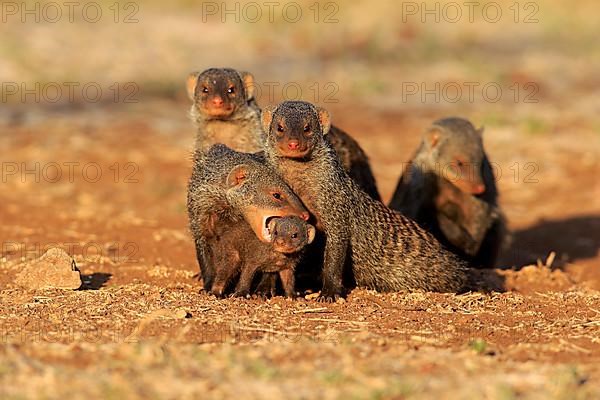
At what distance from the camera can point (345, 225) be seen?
5.75 meters

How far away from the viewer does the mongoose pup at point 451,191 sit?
7.60 metres

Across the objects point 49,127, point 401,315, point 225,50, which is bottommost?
point 401,315

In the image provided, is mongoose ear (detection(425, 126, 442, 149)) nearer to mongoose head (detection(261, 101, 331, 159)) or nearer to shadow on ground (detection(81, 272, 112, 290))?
mongoose head (detection(261, 101, 331, 159))

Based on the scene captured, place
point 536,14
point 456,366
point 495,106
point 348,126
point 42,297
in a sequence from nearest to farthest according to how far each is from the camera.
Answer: point 456,366, point 42,297, point 348,126, point 495,106, point 536,14

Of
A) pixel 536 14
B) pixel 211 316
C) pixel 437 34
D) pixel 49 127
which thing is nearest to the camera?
pixel 211 316

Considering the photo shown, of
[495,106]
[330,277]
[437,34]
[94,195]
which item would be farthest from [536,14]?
[330,277]

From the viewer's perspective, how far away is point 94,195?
9.63 metres

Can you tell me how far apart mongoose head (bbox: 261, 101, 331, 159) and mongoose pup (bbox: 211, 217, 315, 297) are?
438 mm

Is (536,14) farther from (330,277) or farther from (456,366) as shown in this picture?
(456,366)

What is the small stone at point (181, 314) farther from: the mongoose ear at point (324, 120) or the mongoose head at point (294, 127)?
the mongoose ear at point (324, 120)

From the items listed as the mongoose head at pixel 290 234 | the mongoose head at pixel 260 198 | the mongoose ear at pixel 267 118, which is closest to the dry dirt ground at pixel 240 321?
the mongoose head at pixel 290 234

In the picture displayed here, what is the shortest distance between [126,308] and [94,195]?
4670 mm

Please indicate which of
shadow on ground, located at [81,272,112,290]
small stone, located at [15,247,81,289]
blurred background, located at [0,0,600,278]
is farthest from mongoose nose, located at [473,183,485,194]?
small stone, located at [15,247,81,289]

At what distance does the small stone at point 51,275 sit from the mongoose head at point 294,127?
135 cm
